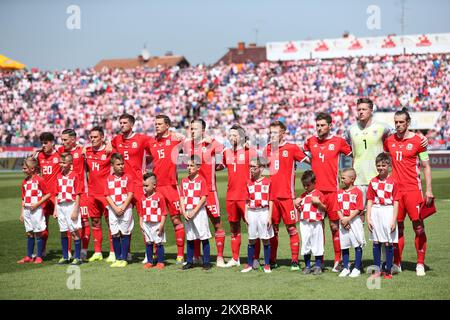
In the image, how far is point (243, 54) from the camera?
75562mm

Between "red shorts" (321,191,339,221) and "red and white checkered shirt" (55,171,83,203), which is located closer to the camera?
"red shorts" (321,191,339,221)

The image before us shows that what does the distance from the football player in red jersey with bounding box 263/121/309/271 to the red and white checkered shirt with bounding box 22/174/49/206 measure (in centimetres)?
368

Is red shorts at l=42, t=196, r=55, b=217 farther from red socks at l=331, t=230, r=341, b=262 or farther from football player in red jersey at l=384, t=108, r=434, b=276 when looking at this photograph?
football player in red jersey at l=384, t=108, r=434, b=276

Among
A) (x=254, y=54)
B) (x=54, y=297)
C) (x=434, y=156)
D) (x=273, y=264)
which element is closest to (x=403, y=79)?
(x=434, y=156)

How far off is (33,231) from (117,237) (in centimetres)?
149

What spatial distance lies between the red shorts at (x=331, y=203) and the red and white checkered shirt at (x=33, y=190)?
4.45m

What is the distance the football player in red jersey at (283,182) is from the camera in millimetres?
9875

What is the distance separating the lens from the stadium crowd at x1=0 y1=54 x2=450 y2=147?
140 feet

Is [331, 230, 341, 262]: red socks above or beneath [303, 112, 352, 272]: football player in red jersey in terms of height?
beneath

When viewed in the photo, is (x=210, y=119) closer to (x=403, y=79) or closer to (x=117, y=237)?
(x=403, y=79)

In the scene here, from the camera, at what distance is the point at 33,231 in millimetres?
11031

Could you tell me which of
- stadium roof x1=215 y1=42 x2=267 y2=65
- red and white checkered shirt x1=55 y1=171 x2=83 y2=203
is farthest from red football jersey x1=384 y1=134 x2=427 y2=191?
stadium roof x1=215 y1=42 x2=267 y2=65

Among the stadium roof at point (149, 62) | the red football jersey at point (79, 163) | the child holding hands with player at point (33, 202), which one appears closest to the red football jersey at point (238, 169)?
the red football jersey at point (79, 163)

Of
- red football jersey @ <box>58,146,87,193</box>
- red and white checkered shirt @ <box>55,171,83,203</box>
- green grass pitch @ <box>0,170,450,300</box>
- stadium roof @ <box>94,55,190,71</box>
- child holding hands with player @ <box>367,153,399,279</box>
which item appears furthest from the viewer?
stadium roof @ <box>94,55,190,71</box>
